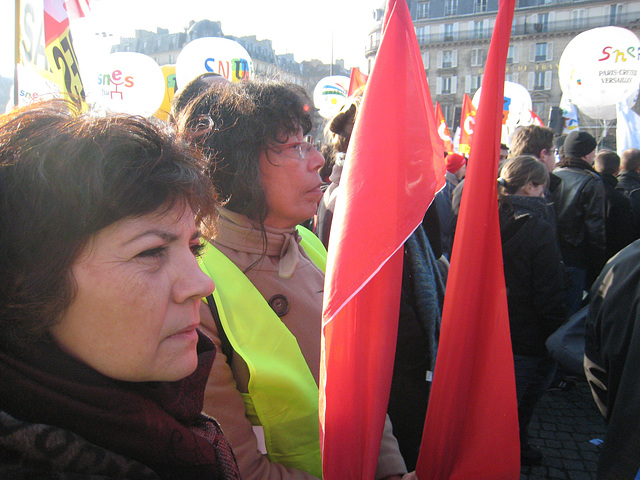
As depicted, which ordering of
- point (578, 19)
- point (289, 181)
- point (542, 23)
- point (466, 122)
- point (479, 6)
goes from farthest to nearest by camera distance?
point (479, 6), point (542, 23), point (578, 19), point (466, 122), point (289, 181)

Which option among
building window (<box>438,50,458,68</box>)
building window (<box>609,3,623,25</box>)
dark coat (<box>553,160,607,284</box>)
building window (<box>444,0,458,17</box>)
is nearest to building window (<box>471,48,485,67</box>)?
building window (<box>438,50,458,68</box>)

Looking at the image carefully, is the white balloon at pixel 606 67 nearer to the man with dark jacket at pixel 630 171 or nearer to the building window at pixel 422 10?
the man with dark jacket at pixel 630 171

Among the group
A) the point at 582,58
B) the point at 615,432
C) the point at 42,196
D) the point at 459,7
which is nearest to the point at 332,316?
the point at 42,196

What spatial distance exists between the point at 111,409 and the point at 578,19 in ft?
177

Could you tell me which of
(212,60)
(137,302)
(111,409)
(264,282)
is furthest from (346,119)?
→ (212,60)

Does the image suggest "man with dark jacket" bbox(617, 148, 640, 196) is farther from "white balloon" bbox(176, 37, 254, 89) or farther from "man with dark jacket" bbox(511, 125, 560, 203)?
"white balloon" bbox(176, 37, 254, 89)

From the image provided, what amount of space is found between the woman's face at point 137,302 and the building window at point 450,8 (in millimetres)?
54556

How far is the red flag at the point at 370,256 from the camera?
1171mm

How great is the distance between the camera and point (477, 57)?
47.1 m

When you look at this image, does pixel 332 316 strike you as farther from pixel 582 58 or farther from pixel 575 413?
pixel 582 58

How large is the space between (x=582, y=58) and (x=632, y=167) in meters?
3.18

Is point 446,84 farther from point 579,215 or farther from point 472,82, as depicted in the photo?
point 579,215

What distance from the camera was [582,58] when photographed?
739cm

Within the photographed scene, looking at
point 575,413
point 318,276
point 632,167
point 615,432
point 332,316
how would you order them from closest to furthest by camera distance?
point 332,316
point 615,432
point 318,276
point 575,413
point 632,167
